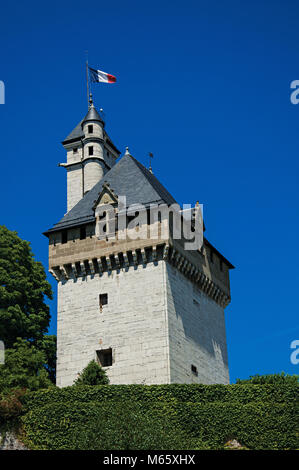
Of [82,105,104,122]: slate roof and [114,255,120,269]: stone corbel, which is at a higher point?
[82,105,104,122]: slate roof

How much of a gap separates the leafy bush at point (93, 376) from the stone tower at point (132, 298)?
1.03 meters

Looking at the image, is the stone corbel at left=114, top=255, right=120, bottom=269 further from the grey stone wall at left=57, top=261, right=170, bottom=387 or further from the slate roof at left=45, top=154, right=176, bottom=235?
the slate roof at left=45, top=154, right=176, bottom=235

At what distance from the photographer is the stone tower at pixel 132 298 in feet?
127

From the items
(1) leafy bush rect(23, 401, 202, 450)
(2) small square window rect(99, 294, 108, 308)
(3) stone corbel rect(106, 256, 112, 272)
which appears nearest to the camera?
(1) leafy bush rect(23, 401, 202, 450)

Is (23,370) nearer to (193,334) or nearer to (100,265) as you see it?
(100,265)

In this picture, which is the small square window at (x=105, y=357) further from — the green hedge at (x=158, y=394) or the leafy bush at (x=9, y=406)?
the leafy bush at (x=9, y=406)

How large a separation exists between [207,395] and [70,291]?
1085 cm

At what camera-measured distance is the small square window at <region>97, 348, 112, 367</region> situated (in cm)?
3969

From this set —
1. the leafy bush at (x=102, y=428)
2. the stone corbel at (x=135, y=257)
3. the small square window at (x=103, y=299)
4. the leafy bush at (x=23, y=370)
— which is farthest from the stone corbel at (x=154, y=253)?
the leafy bush at (x=102, y=428)

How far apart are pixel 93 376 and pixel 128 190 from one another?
36.4ft

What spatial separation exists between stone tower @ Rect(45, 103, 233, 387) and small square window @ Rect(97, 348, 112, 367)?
53 millimetres

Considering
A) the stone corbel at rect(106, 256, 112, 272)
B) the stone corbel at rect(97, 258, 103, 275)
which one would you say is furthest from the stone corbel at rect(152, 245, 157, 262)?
the stone corbel at rect(97, 258, 103, 275)

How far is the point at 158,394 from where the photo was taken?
113ft

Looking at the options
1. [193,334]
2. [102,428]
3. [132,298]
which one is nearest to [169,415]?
[102,428]
